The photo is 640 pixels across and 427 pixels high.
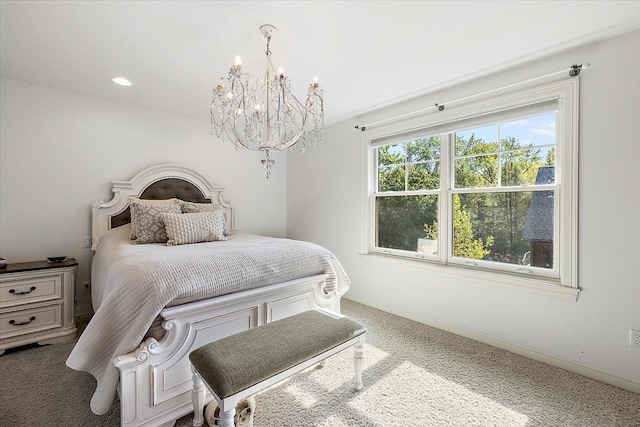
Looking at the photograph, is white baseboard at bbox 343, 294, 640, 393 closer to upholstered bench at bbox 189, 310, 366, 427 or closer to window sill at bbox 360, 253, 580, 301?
window sill at bbox 360, 253, 580, 301

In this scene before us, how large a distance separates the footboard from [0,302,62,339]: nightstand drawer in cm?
163

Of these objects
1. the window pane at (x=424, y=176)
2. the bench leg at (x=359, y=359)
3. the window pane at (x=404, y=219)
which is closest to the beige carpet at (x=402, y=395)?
the bench leg at (x=359, y=359)

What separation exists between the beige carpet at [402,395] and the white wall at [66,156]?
102 cm

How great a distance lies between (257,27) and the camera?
1.80 m

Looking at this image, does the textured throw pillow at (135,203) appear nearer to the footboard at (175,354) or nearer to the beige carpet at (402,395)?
the beige carpet at (402,395)

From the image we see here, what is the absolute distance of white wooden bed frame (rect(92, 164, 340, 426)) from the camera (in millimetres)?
1382

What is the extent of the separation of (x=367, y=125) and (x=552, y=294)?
7.65 feet

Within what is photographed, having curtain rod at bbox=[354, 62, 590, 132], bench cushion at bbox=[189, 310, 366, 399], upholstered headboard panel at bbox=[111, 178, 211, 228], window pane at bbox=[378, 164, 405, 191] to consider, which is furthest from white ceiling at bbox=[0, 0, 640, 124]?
bench cushion at bbox=[189, 310, 366, 399]

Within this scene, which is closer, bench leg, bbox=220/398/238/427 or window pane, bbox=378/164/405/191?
bench leg, bbox=220/398/238/427

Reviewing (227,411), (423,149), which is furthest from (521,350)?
(227,411)

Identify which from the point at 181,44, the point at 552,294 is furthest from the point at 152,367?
the point at 552,294

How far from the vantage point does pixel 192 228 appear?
8.34 ft

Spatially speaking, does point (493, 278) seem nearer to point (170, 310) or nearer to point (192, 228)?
point (170, 310)

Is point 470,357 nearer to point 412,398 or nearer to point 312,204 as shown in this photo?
point 412,398
